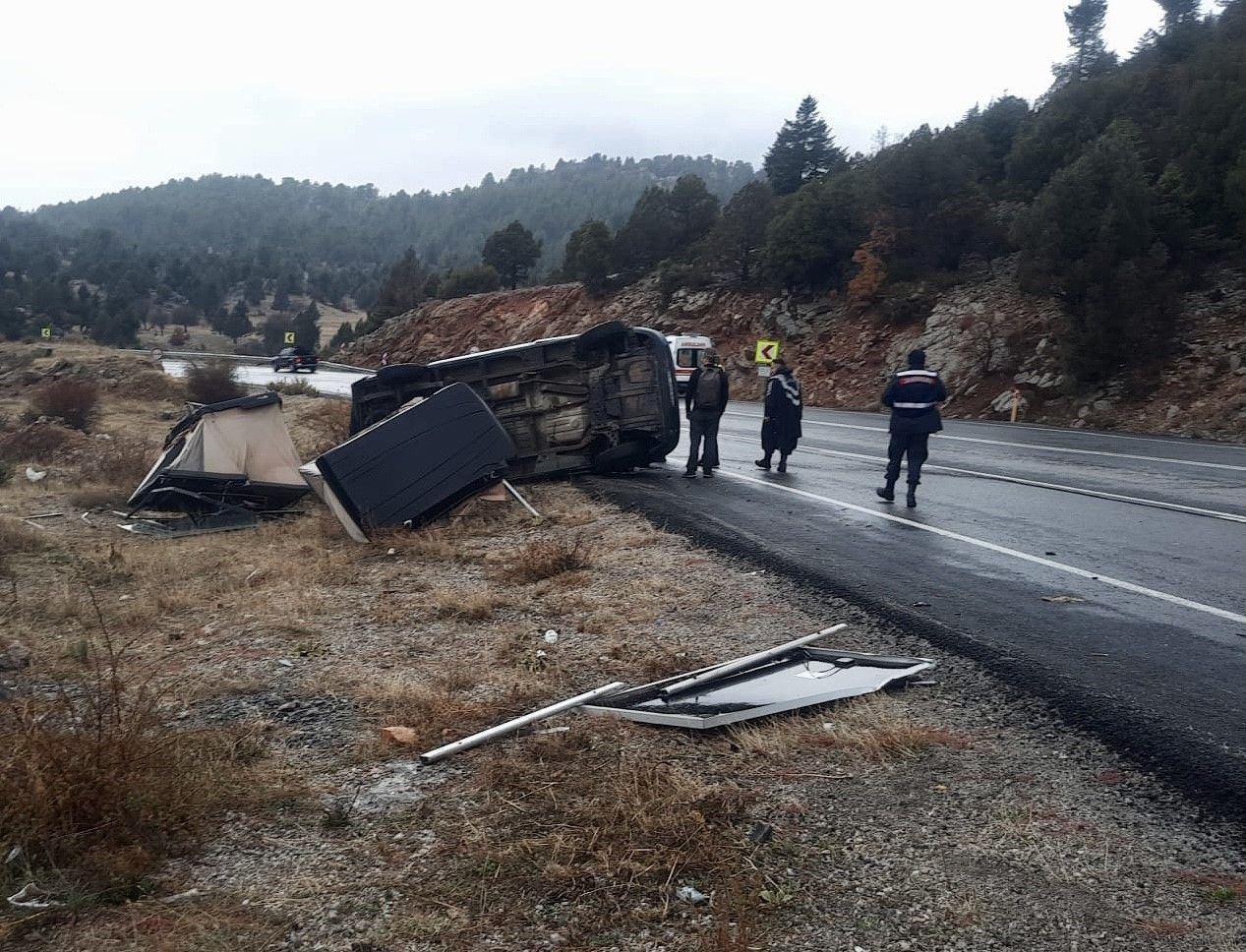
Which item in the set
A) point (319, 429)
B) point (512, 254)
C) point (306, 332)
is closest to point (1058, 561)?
point (319, 429)

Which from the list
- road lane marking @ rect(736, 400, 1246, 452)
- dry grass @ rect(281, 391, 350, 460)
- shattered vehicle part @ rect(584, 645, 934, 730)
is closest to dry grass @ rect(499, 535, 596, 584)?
shattered vehicle part @ rect(584, 645, 934, 730)

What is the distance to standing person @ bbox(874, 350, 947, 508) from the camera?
35.6 feet

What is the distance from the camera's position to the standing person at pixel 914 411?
10852 millimetres

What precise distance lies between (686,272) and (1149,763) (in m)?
44.2

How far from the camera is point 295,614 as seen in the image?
24.7 feet

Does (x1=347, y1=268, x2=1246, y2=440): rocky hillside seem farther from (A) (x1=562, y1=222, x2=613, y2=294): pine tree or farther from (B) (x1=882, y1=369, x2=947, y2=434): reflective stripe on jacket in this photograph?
(B) (x1=882, y1=369, x2=947, y2=434): reflective stripe on jacket

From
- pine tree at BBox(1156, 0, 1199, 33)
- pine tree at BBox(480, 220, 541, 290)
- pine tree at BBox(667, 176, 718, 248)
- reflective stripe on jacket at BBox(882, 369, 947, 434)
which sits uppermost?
pine tree at BBox(1156, 0, 1199, 33)

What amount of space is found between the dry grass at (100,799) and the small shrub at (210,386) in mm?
28444

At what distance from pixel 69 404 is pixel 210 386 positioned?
551 cm

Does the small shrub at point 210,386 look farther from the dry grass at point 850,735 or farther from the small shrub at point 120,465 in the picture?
the dry grass at point 850,735

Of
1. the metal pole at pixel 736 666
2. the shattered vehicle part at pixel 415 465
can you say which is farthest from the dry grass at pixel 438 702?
the shattered vehicle part at pixel 415 465

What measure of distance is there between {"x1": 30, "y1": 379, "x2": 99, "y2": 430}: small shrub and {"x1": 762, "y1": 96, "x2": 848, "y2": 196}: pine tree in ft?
117

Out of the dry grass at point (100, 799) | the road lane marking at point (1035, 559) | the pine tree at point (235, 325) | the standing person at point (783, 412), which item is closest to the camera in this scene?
the dry grass at point (100, 799)

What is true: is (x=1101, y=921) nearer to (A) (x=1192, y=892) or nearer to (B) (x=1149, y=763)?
(A) (x=1192, y=892)
